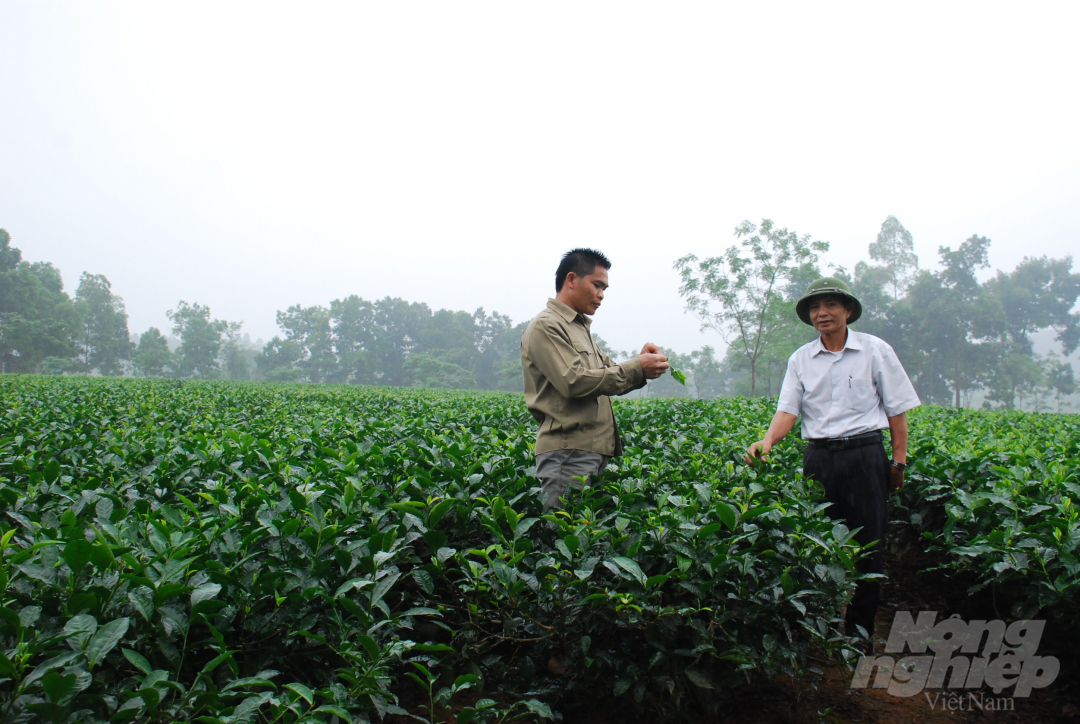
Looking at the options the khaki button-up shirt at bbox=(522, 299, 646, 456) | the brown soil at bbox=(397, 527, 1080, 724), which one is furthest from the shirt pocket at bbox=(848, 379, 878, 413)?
the khaki button-up shirt at bbox=(522, 299, 646, 456)

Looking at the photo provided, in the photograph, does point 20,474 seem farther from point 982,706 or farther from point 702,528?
point 982,706

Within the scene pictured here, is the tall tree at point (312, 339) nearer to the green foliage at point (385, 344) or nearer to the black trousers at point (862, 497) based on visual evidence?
the green foliage at point (385, 344)

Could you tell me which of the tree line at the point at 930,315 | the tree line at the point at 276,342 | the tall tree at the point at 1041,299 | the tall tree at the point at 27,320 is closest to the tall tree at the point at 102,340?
the tree line at the point at 276,342

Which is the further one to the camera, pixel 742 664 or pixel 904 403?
pixel 904 403

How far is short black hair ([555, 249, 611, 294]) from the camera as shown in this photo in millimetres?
2670

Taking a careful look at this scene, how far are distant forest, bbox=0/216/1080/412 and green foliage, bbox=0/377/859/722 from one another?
3127 cm

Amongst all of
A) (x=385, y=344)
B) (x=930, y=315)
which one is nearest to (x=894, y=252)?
(x=930, y=315)

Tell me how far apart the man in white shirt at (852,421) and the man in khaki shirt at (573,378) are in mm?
865

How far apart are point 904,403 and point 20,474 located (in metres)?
4.19

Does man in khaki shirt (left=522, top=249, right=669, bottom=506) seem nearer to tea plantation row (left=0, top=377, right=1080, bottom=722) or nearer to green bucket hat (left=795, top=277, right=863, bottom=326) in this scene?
tea plantation row (left=0, top=377, right=1080, bottom=722)

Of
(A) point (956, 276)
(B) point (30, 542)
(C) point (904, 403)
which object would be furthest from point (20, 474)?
(A) point (956, 276)

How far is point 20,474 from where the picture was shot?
2.78 m

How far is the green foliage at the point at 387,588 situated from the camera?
1340 mm

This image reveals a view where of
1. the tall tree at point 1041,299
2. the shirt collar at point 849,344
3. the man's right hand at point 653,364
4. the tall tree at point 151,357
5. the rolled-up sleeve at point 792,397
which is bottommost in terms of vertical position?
the tall tree at point 151,357
